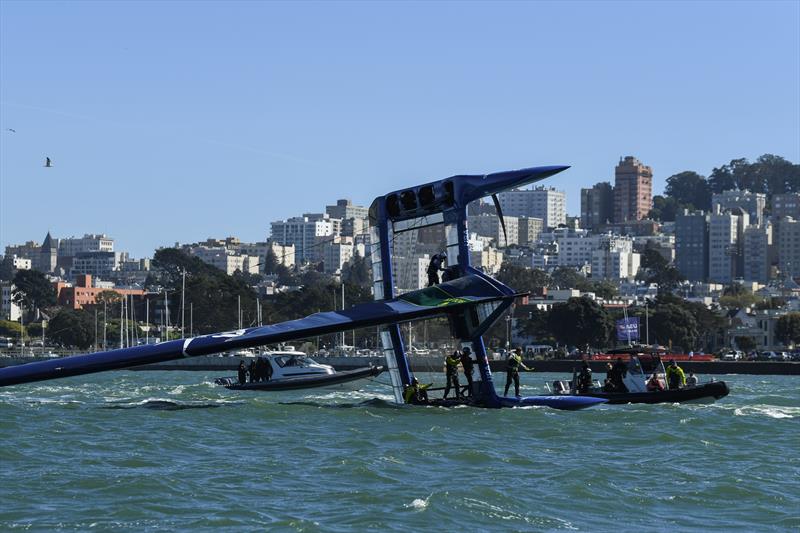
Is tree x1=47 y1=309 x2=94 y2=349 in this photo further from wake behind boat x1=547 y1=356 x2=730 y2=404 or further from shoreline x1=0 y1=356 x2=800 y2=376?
wake behind boat x1=547 y1=356 x2=730 y2=404

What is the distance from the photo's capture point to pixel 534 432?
33438 mm

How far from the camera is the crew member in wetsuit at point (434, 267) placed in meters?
39.8

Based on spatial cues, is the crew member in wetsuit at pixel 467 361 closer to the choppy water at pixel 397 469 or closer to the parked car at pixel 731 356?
the choppy water at pixel 397 469

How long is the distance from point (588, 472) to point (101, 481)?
25.9 ft

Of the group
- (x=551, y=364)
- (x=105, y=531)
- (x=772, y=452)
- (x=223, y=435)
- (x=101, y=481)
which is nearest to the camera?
(x=105, y=531)

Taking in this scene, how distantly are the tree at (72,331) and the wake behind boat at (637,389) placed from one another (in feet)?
379

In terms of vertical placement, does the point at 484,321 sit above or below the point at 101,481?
above

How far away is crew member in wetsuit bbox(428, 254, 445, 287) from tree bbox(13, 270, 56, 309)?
160 metres

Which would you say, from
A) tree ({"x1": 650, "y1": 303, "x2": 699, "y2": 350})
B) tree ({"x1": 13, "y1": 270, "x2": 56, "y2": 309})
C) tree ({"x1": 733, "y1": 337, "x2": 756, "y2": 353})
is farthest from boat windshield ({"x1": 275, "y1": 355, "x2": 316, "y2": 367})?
tree ({"x1": 13, "y1": 270, "x2": 56, "y2": 309})

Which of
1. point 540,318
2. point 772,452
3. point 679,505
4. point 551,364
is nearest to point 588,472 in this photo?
point 679,505

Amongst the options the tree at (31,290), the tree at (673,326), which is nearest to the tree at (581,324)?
the tree at (673,326)

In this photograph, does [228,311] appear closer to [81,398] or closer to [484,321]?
[81,398]

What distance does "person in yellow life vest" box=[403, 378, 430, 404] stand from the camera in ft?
132

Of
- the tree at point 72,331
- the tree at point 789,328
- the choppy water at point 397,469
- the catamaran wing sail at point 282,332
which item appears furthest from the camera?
the tree at point 789,328
